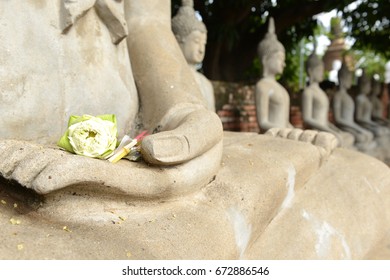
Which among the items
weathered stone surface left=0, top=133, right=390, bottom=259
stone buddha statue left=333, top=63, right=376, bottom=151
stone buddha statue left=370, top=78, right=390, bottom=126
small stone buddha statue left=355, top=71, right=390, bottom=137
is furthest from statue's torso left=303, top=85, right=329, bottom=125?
weathered stone surface left=0, top=133, right=390, bottom=259

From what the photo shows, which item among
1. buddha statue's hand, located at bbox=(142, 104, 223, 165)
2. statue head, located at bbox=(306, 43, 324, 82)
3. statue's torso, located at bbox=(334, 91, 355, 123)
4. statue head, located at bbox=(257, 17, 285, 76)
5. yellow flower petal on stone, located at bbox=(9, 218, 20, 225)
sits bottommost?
statue's torso, located at bbox=(334, 91, 355, 123)

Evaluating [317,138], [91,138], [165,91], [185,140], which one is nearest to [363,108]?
[317,138]

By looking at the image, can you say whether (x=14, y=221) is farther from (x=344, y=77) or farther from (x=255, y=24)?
(x=255, y=24)

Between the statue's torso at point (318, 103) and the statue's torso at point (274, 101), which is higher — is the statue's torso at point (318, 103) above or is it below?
below

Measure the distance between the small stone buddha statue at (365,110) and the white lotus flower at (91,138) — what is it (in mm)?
5564

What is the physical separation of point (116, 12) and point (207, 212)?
0.76 meters

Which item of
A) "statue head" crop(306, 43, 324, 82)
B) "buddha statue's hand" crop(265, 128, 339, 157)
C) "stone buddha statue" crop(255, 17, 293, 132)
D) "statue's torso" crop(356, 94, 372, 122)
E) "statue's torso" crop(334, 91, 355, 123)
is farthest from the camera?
"statue's torso" crop(356, 94, 372, 122)

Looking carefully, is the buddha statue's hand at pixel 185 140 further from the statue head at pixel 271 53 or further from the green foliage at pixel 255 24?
the green foliage at pixel 255 24

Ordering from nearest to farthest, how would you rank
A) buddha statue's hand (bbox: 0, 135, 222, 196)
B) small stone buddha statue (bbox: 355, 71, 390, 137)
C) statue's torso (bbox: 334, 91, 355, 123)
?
buddha statue's hand (bbox: 0, 135, 222, 196) < statue's torso (bbox: 334, 91, 355, 123) < small stone buddha statue (bbox: 355, 71, 390, 137)

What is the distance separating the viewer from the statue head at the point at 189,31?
120 inches

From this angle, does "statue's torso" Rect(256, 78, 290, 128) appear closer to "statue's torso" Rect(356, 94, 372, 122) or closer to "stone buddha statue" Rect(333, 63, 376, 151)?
"stone buddha statue" Rect(333, 63, 376, 151)

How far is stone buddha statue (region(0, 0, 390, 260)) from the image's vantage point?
41.8 inches

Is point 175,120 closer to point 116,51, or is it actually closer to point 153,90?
point 153,90

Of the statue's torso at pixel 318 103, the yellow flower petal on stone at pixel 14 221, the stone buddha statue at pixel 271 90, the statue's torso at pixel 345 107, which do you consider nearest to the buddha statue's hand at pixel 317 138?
the yellow flower petal on stone at pixel 14 221
